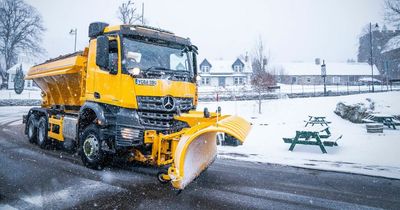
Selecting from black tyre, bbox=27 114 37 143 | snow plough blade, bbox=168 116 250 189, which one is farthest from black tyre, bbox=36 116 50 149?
snow plough blade, bbox=168 116 250 189

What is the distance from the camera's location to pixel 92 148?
20.6 feet

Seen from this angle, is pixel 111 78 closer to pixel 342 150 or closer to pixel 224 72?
pixel 342 150

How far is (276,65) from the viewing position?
66.0m

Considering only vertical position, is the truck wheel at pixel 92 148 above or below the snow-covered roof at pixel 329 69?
below

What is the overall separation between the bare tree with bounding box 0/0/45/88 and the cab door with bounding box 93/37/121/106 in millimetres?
51070

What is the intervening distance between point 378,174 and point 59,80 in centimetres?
894

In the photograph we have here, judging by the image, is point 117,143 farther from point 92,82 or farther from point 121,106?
point 92,82

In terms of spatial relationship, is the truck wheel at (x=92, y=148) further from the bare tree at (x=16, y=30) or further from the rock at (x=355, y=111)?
the bare tree at (x=16, y=30)

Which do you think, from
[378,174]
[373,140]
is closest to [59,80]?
[378,174]

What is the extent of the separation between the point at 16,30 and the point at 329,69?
64696mm

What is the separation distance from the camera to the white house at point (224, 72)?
57312 millimetres

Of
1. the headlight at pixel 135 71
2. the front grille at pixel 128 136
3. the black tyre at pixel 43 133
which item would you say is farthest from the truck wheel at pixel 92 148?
the black tyre at pixel 43 133

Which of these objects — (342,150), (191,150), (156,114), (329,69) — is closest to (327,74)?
(329,69)

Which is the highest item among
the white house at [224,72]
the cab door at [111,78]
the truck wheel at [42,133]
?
the white house at [224,72]
